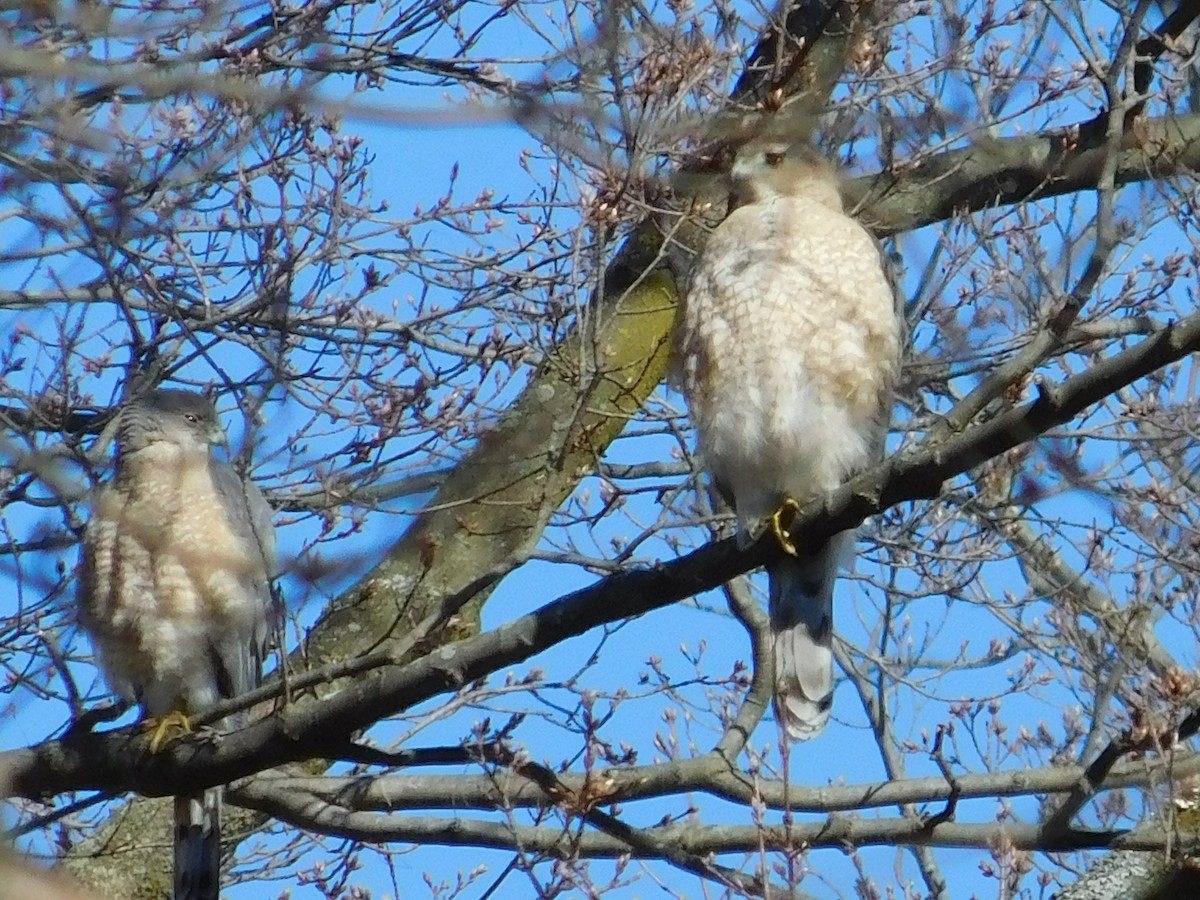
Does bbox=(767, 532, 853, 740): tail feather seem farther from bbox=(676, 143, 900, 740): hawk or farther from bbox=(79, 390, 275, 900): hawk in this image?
bbox=(79, 390, 275, 900): hawk

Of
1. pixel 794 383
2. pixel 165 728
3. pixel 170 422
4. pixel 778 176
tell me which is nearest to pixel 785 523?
pixel 794 383

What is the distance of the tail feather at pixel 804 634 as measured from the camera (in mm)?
4164

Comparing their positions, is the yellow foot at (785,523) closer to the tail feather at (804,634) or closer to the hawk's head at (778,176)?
the tail feather at (804,634)

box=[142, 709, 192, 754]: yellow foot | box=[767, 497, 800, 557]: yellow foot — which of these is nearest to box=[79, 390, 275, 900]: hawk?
box=[142, 709, 192, 754]: yellow foot

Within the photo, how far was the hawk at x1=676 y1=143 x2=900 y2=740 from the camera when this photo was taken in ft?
13.6

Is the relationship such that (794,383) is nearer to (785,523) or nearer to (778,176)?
(785,523)

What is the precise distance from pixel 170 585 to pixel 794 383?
173 centimetres

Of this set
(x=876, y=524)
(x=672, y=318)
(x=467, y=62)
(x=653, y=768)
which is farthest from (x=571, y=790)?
(x=876, y=524)

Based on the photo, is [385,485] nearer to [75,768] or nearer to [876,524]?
[75,768]

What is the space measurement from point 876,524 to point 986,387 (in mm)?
3000

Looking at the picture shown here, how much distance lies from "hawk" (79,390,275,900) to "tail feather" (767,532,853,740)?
131 cm

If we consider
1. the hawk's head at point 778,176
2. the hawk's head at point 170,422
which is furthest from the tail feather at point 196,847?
the hawk's head at point 778,176

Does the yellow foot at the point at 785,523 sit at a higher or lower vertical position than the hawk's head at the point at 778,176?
lower

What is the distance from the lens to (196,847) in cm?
433
